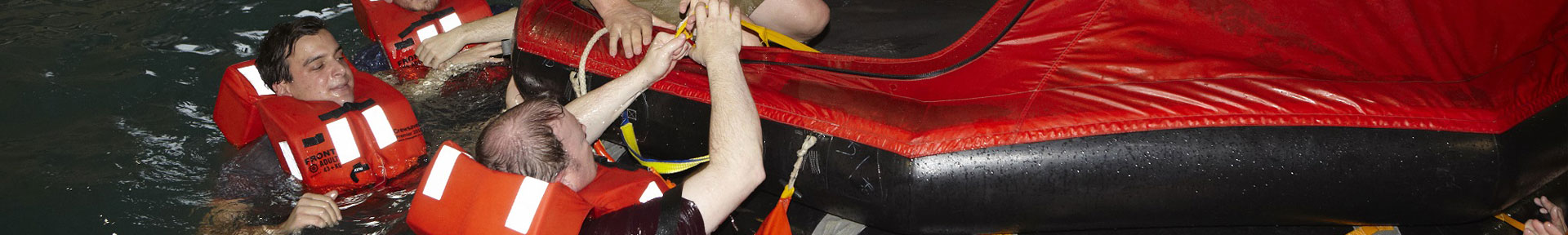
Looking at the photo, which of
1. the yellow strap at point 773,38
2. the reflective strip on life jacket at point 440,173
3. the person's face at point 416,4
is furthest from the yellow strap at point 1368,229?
the person's face at point 416,4

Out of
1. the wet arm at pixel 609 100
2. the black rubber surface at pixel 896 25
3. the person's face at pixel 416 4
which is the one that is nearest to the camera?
the wet arm at pixel 609 100

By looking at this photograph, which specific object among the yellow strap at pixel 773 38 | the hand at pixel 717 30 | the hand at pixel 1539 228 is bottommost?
the hand at pixel 1539 228

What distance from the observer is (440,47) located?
318cm

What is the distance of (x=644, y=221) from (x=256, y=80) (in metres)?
1.56

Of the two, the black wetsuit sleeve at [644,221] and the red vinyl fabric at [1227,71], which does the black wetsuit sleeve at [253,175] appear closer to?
the black wetsuit sleeve at [644,221]

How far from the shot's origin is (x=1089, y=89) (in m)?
1.93

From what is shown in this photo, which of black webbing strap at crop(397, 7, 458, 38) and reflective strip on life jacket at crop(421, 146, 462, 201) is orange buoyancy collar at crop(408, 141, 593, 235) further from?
black webbing strap at crop(397, 7, 458, 38)

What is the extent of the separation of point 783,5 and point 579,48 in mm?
546

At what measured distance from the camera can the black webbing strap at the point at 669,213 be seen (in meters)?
1.80

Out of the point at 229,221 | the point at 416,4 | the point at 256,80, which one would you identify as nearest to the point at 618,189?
the point at 229,221

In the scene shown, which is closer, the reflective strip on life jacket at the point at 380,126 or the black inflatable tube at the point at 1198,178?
the black inflatable tube at the point at 1198,178

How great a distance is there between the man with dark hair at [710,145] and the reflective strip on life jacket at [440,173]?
66 millimetres

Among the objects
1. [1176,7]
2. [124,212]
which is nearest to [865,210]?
[1176,7]

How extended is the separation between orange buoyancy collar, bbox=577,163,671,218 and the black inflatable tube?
0.95 ft
